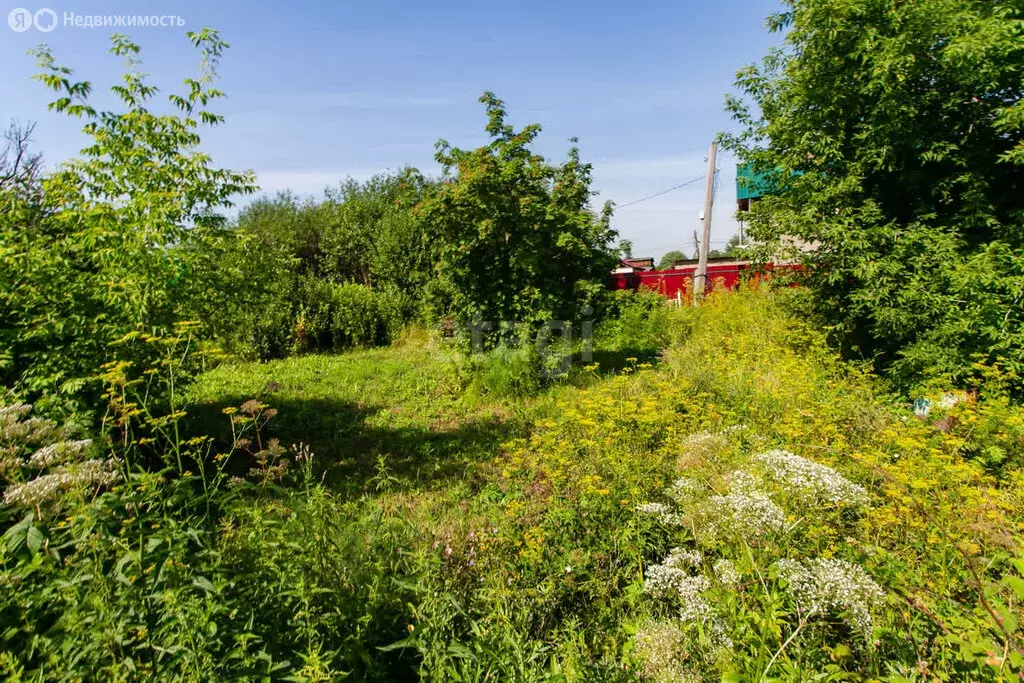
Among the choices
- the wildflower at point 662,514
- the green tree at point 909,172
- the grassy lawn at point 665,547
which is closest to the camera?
the grassy lawn at point 665,547

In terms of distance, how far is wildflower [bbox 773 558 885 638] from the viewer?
1.89 meters

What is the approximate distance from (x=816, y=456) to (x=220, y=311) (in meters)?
4.96

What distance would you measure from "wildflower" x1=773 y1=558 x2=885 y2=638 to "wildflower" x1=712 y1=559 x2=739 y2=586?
160 millimetres

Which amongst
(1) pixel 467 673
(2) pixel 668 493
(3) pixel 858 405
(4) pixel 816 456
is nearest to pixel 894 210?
(3) pixel 858 405

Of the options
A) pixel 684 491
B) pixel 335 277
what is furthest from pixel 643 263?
pixel 684 491

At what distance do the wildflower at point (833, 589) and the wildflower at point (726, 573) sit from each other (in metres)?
0.16

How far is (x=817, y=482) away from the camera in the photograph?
2570mm

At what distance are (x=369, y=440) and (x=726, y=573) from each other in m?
4.04

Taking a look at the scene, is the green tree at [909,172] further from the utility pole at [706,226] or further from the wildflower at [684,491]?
→ the utility pole at [706,226]

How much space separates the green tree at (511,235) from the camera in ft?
22.0

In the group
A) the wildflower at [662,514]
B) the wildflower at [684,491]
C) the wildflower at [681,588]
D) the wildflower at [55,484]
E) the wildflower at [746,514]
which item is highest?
the wildflower at [55,484]

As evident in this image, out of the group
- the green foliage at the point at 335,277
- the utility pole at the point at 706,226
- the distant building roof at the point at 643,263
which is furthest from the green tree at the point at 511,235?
the distant building roof at the point at 643,263

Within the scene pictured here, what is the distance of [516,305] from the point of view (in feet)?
22.6

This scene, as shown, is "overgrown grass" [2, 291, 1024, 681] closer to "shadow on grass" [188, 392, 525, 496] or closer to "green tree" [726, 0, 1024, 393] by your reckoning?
"shadow on grass" [188, 392, 525, 496]
